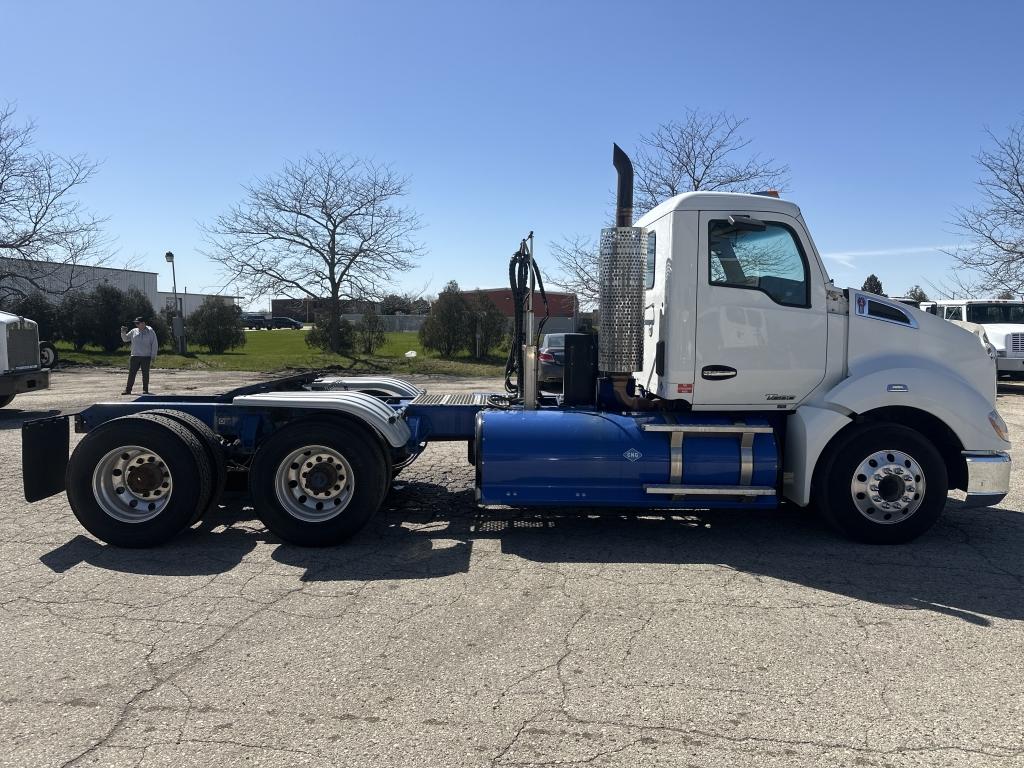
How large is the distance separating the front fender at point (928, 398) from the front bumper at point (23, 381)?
1363 centimetres

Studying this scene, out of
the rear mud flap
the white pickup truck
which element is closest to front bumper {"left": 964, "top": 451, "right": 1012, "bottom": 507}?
the rear mud flap

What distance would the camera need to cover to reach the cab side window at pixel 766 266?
5.70 meters

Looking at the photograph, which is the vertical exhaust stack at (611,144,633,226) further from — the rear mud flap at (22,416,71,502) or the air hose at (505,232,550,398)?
the rear mud flap at (22,416,71,502)

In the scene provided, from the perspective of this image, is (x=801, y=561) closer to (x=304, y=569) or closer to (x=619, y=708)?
(x=619, y=708)

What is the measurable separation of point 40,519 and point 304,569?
3020 mm

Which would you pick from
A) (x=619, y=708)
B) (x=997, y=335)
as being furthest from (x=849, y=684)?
(x=997, y=335)

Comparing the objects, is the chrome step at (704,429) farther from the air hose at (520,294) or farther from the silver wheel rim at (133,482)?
the silver wheel rim at (133,482)

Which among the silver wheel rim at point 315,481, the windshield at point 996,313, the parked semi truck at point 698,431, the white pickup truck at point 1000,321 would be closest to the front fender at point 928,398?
the parked semi truck at point 698,431

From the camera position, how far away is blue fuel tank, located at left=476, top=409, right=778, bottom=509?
5.60 metres

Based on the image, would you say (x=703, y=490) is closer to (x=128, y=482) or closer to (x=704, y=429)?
(x=704, y=429)

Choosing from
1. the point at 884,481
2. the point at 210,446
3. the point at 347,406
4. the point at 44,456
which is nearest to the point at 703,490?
the point at 884,481

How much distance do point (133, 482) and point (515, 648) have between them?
3.56m

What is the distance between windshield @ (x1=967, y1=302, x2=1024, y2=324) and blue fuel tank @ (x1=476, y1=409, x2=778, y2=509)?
17.1 meters

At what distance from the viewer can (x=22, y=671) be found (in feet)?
11.6
